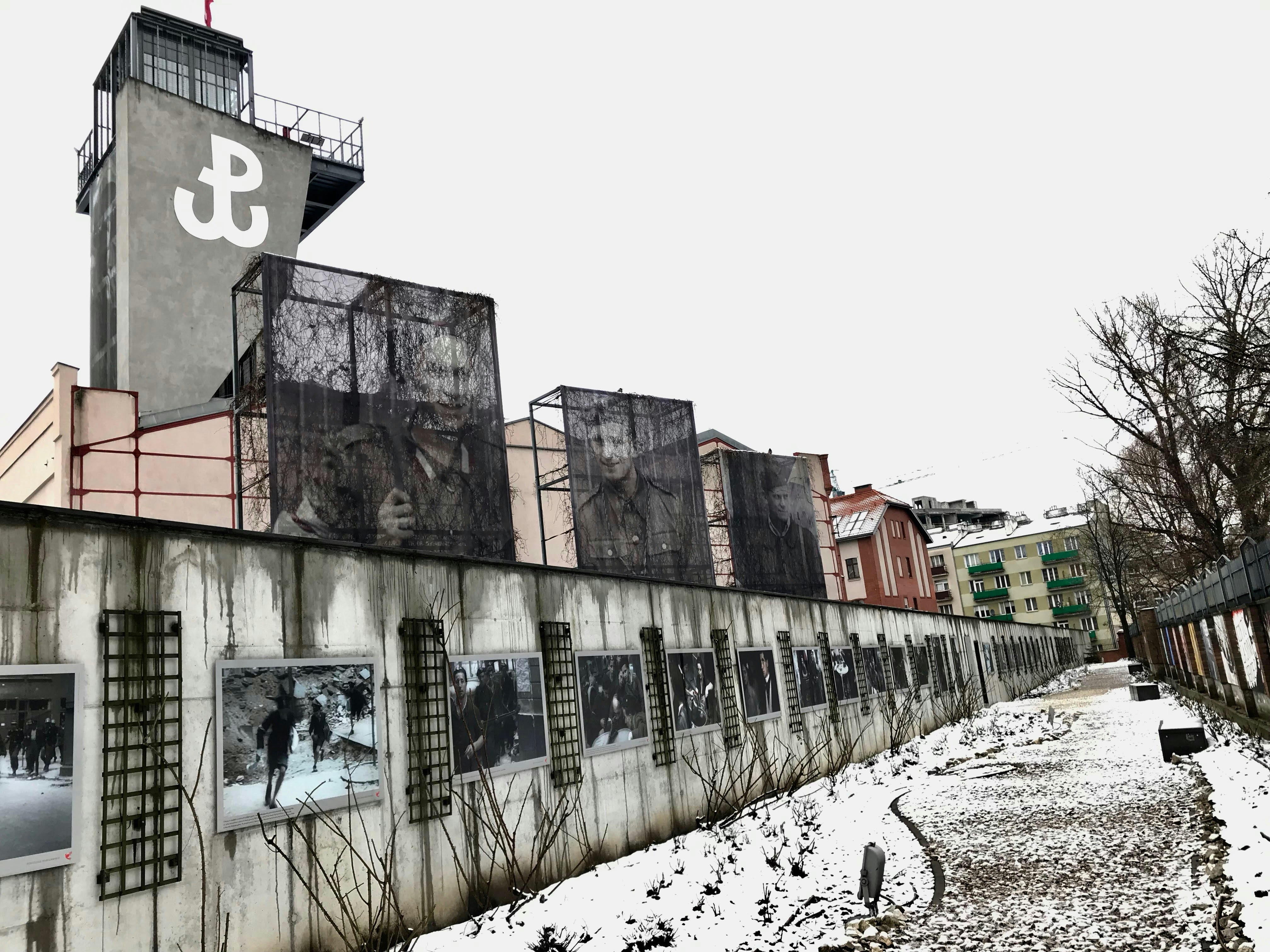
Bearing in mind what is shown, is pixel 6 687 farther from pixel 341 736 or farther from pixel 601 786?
pixel 601 786

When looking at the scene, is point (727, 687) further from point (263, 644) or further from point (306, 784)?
point (263, 644)

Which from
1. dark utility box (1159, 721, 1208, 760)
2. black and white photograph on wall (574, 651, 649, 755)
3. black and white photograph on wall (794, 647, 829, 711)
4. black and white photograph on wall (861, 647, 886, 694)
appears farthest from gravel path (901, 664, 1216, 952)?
black and white photograph on wall (574, 651, 649, 755)

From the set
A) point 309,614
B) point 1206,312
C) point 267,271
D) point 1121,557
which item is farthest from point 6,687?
point 1121,557

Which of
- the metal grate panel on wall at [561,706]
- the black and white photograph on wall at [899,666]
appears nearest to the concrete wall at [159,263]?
the metal grate panel on wall at [561,706]

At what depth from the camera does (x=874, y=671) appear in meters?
20.8

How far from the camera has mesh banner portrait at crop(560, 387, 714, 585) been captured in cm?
1914

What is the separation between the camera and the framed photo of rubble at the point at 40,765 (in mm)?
5285

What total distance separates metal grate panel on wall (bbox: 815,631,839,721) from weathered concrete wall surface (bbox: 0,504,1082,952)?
6183 mm

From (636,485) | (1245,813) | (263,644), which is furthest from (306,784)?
(636,485)

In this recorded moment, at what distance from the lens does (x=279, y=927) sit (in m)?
6.55

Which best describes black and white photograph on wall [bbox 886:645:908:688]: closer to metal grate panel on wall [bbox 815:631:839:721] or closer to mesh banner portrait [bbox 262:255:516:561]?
metal grate panel on wall [bbox 815:631:839:721]

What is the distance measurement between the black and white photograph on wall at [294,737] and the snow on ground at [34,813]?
3.39 ft

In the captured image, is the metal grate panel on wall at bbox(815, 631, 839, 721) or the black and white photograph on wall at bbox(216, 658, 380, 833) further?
the metal grate panel on wall at bbox(815, 631, 839, 721)

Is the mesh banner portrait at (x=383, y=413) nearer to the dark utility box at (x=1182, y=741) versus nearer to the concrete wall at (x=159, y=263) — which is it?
the concrete wall at (x=159, y=263)
